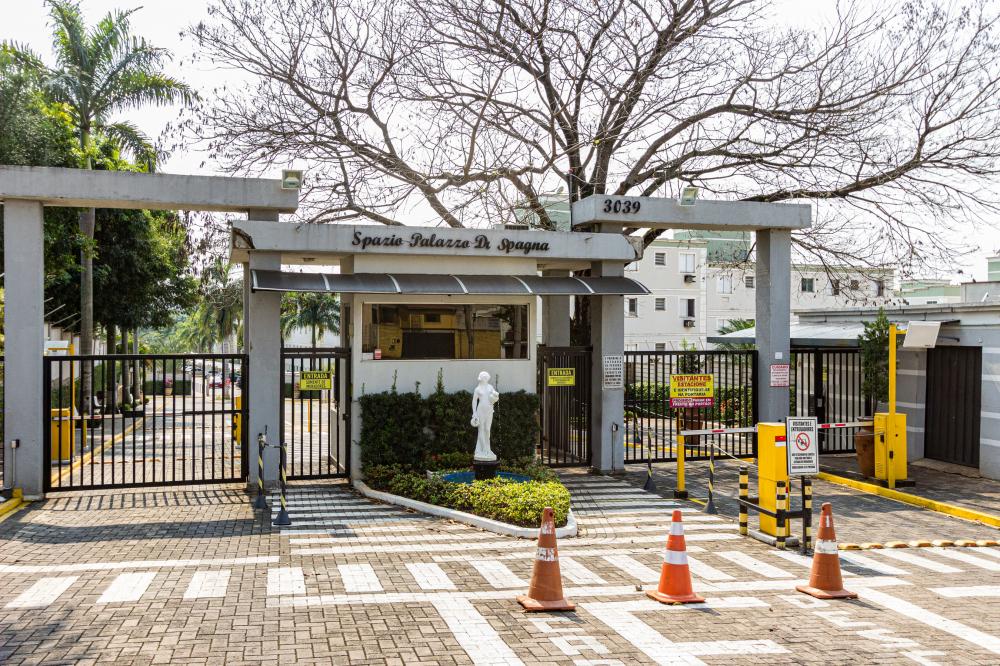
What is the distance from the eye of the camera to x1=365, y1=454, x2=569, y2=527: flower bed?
36.8ft

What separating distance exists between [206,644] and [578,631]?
297cm

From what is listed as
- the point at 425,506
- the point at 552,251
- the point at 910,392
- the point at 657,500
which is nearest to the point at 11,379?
the point at 425,506

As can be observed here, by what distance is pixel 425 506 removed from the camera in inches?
489

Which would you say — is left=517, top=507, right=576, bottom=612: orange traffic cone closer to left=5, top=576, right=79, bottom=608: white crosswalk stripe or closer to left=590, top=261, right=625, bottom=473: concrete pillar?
left=5, top=576, right=79, bottom=608: white crosswalk stripe

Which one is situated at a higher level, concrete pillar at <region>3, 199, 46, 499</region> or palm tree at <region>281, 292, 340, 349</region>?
palm tree at <region>281, 292, 340, 349</region>

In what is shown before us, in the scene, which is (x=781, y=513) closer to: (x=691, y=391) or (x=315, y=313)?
(x=691, y=391)

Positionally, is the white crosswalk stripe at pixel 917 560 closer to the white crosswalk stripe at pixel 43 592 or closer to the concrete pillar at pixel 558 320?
the white crosswalk stripe at pixel 43 592

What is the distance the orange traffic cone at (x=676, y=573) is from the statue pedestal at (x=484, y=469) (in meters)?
5.05

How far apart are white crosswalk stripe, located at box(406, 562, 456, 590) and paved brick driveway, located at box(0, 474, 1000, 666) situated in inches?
1.2

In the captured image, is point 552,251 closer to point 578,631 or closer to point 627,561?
point 627,561

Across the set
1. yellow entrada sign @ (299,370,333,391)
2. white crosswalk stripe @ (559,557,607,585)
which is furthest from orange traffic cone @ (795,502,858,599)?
yellow entrada sign @ (299,370,333,391)

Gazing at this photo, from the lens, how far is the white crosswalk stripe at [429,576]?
27.7ft

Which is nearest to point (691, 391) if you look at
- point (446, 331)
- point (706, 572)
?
point (446, 331)

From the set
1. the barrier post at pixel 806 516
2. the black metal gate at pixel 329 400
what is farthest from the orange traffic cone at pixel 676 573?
the black metal gate at pixel 329 400
